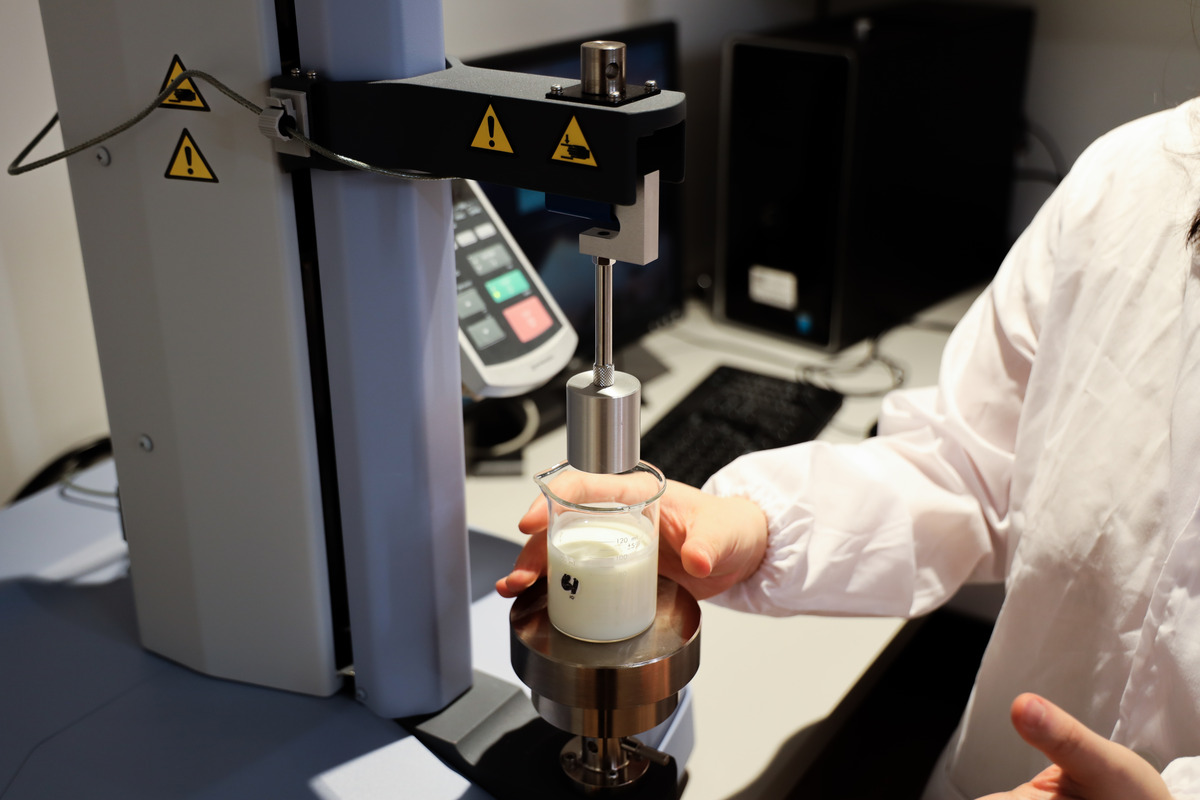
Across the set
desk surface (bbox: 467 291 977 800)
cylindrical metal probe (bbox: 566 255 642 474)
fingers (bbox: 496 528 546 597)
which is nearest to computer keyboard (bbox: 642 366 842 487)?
desk surface (bbox: 467 291 977 800)

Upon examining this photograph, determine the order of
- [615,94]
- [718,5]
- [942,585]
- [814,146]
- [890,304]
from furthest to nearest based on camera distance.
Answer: [718,5] → [890,304] → [814,146] → [942,585] → [615,94]

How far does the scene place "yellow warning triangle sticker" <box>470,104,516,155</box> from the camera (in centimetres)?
52

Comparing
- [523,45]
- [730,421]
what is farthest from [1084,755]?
[523,45]

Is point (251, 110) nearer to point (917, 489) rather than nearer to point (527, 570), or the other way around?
point (527, 570)

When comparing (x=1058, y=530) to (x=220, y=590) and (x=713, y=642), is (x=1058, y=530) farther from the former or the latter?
(x=220, y=590)

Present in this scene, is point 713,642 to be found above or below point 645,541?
below

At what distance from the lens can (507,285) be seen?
0.97 metres

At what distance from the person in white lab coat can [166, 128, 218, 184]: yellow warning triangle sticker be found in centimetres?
29

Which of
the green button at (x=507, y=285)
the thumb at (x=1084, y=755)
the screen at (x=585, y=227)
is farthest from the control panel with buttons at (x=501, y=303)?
the thumb at (x=1084, y=755)

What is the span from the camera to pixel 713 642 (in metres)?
0.88

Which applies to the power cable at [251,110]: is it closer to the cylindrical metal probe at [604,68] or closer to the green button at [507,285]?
the cylindrical metal probe at [604,68]

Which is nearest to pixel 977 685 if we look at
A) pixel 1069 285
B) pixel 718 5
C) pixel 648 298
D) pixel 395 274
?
pixel 1069 285

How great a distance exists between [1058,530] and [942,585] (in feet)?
0.35

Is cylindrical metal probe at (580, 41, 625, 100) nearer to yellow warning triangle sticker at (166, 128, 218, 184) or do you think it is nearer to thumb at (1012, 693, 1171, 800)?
yellow warning triangle sticker at (166, 128, 218, 184)
